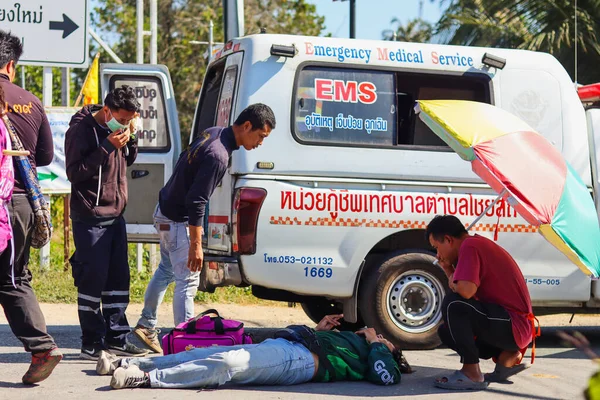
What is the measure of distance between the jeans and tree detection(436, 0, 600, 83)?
37.7ft

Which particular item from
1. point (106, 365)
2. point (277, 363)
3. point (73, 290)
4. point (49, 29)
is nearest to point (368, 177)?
point (277, 363)

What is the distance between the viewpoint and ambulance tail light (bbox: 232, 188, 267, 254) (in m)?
7.25

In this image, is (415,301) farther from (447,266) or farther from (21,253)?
(21,253)

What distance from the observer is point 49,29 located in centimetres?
1098

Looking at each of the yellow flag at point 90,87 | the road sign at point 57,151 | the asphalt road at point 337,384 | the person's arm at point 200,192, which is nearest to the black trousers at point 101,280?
the asphalt road at point 337,384

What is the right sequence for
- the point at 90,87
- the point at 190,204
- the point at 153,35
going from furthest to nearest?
the point at 153,35 → the point at 90,87 → the point at 190,204

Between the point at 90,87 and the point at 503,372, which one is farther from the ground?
the point at 90,87

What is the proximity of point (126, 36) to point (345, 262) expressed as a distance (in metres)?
23.9

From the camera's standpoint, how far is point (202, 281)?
7.88m

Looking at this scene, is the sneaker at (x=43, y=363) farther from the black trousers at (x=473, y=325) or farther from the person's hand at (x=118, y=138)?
the black trousers at (x=473, y=325)

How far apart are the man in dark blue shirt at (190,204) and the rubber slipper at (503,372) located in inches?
78.4

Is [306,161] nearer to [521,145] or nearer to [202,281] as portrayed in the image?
[202,281]

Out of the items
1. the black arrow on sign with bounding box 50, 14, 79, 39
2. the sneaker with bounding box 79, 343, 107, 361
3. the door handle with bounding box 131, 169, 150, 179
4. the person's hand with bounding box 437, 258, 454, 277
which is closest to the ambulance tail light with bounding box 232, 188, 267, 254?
the sneaker with bounding box 79, 343, 107, 361

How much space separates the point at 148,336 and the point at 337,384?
1646 millimetres
